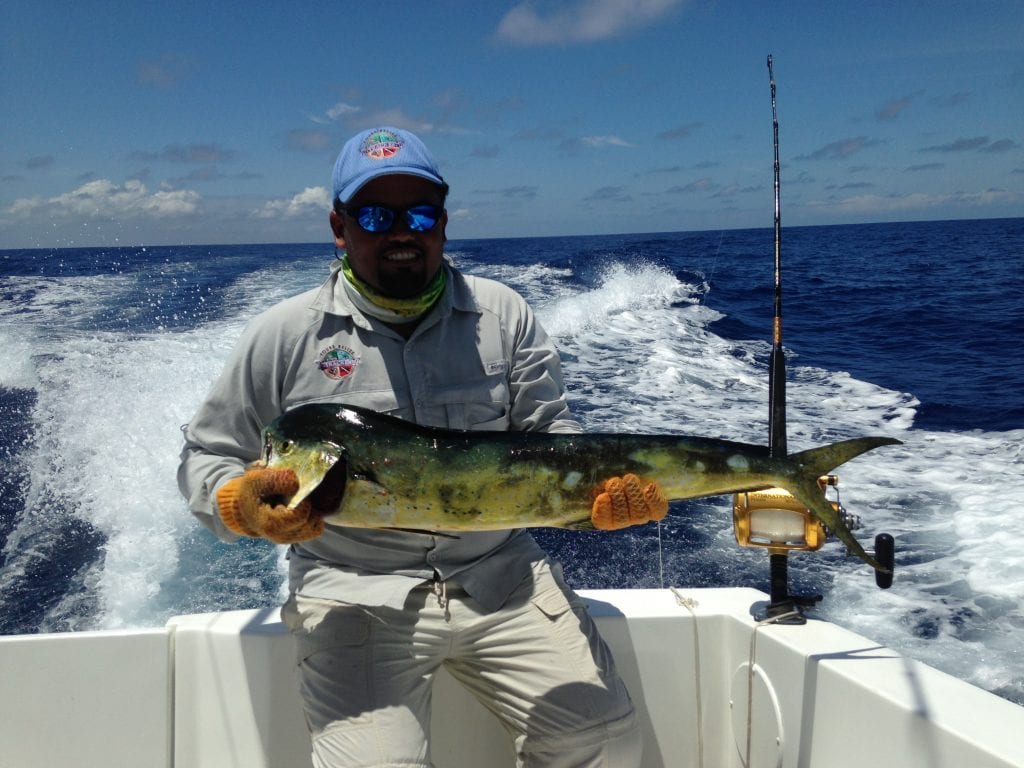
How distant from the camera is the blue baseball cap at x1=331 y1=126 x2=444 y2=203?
2.46 m

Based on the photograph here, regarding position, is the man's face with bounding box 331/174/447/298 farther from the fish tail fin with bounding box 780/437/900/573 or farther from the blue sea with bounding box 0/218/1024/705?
the blue sea with bounding box 0/218/1024/705

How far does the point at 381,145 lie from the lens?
8.25ft

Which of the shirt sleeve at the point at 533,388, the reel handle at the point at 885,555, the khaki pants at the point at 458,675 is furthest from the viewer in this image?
the shirt sleeve at the point at 533,388

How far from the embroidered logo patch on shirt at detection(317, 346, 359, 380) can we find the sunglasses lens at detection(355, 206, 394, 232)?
392 mm

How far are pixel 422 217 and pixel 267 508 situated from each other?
1016mm

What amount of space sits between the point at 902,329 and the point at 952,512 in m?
13.1

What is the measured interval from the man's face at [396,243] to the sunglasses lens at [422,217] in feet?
0.05

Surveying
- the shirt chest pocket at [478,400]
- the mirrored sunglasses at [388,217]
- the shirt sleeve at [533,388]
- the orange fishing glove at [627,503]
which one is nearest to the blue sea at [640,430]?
the shirt sleeve at [533,388]

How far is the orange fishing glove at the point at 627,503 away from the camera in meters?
2.06

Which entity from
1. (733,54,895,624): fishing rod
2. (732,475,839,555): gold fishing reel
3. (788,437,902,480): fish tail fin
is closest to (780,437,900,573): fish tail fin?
(788,437,902,480): fish tail fin

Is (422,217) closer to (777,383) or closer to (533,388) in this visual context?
(533,388)

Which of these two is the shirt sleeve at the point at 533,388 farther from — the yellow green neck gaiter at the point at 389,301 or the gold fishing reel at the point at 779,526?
the gold fishing reel at the point at 779,526

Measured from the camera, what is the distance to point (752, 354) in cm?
1308

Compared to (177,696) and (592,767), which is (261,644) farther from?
(592,767)
